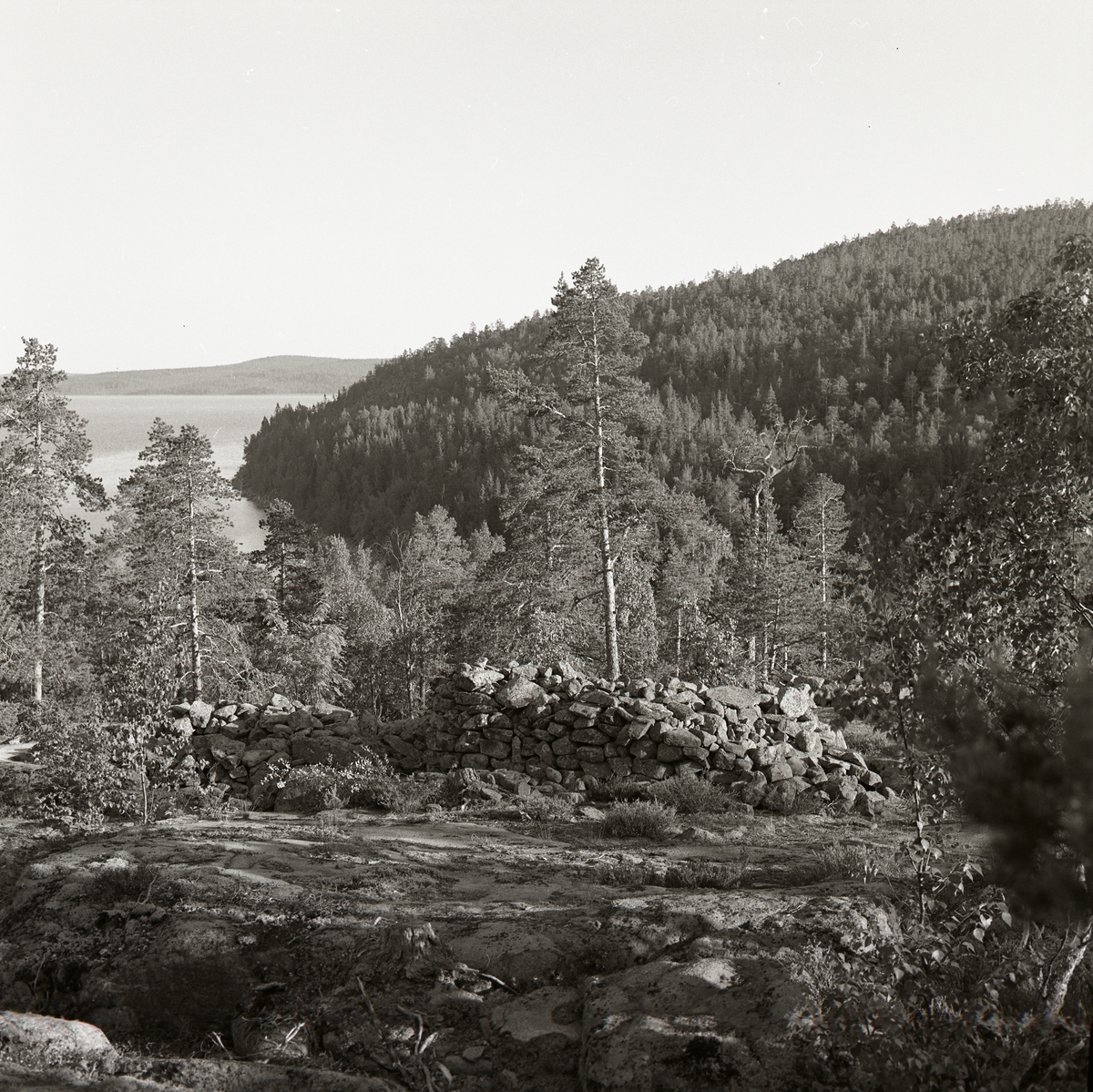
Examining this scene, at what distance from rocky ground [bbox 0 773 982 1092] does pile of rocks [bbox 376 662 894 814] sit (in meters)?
4.60

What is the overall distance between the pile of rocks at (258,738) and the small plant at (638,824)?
5.47 metres

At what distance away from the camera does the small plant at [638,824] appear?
9688mm

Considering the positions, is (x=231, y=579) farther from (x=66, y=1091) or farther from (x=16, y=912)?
(x=66, y=1091)

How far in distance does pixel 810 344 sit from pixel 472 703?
14536 cm

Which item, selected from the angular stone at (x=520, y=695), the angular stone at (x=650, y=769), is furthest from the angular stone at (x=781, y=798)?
the angular stone at (x=520, y=695)

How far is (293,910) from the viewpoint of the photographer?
19.7 ft

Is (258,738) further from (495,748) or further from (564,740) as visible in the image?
(564,740)

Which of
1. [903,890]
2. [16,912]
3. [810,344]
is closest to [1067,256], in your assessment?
[903,890]

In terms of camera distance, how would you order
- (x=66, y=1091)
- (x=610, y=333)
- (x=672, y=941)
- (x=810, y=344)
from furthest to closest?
1. (x=810, y=344)
2. (x=610, y=333)
3. (x=672, y=941)
4. (x=66, y=1091)

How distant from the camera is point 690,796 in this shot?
1173 centimetres

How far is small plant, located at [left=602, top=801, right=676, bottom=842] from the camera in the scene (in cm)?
969

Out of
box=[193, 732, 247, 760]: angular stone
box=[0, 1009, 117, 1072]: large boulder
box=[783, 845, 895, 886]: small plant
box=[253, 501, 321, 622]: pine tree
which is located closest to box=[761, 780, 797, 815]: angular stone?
box=[783, 845, 895, 886]: small plant

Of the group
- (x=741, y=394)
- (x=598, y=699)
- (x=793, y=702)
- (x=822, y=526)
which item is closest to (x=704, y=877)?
(x=598, y=699)

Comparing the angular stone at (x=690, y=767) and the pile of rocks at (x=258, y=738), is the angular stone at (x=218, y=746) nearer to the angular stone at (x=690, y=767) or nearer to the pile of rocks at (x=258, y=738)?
the pile of rocks at (x=258, y=738)
